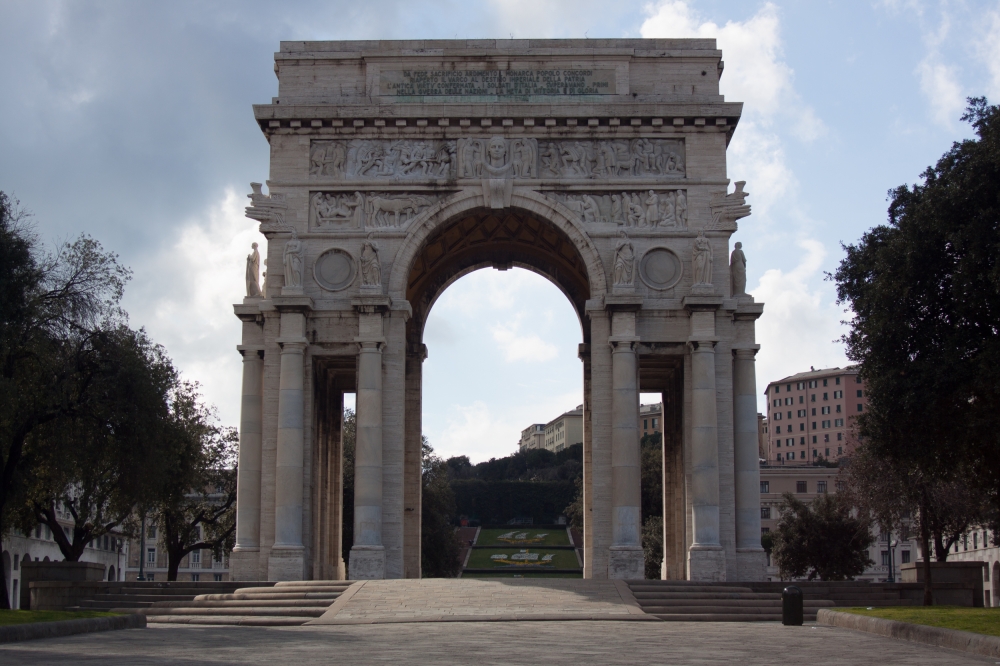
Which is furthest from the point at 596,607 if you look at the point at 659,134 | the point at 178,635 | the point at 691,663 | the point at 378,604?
the point at 659,134

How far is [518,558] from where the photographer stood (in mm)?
102188

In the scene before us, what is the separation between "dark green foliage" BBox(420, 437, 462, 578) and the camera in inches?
2498

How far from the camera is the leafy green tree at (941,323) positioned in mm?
24234

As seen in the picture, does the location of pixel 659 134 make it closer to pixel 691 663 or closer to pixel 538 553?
pixel 691 663

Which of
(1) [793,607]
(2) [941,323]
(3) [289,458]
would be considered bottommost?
(1) [793,607]

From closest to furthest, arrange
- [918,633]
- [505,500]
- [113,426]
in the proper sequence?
[918,633], [113,426], [505,500]

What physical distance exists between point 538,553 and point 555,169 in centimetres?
7177

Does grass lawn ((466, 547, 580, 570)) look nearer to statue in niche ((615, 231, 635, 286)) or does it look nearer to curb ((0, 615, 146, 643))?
statue in niche ((615, 231, 635, 286))

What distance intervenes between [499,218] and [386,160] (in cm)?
472

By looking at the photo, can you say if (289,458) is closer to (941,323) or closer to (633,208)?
(633,208)

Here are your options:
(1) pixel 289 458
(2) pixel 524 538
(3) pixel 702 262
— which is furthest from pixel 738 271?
(2) pixel 524 538

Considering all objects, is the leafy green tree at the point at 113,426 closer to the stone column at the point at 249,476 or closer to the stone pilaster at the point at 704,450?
the stone column at the point at 249,476

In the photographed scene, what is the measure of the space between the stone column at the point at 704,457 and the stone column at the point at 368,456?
988cm

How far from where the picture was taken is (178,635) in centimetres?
2264
